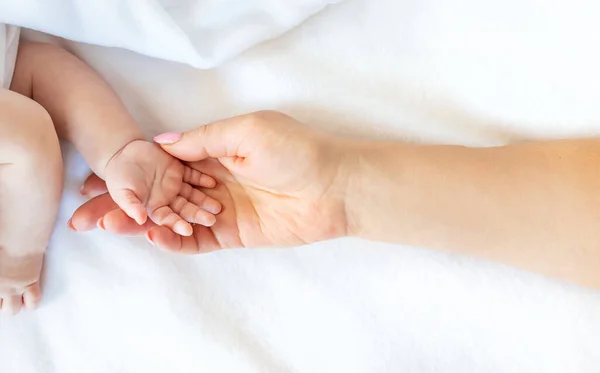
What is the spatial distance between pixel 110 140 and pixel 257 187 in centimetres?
19

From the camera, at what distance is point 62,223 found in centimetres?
85

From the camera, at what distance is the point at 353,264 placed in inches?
31.8

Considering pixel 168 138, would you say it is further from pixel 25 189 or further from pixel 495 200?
pixel 495 200

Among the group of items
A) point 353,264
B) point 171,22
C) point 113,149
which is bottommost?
point 353,264

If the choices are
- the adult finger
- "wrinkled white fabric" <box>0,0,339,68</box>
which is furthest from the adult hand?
"wrinkled white fabric" <box>0,0,339,68</box>

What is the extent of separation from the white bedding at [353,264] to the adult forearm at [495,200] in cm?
4

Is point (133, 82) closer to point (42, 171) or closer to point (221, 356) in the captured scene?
point (42, 171)

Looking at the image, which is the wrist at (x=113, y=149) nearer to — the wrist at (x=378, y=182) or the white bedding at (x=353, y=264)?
the white bedding at (x=353, y=264)

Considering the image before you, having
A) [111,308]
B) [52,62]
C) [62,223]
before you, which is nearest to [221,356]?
[111,308]

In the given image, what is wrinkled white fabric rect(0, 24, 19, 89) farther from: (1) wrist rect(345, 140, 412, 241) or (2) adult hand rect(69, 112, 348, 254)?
(1) wrist rect(345, 140, 412, 241)

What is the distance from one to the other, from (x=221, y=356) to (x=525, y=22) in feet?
1.84

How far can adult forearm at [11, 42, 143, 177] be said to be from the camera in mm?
760

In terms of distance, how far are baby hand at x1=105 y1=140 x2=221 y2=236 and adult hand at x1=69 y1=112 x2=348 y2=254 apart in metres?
0.02

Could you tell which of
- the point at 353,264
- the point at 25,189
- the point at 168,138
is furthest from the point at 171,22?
the point at 353,264
